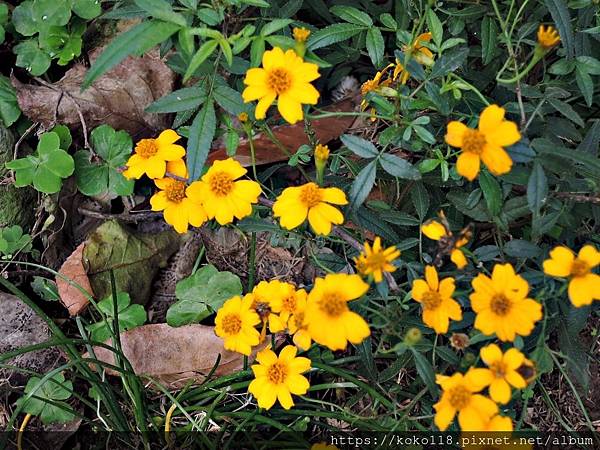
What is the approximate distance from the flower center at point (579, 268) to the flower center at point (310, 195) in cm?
56

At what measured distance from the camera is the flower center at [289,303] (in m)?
1.61

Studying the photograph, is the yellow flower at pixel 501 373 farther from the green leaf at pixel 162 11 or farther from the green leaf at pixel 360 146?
the green leaf at pixel 162 11

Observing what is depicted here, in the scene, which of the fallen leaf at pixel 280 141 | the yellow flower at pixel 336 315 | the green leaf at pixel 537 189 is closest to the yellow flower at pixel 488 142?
the green leaf at pixel 537 189

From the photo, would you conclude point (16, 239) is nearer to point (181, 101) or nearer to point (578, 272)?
point (181, 101)

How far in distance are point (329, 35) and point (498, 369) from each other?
3.09 feet

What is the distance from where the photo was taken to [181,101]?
5.54 feet

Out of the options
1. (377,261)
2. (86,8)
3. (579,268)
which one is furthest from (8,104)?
(579,268)

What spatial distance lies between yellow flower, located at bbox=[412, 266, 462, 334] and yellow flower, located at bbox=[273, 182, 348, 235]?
23cm

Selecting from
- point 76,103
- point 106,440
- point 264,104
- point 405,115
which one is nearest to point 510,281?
point 405,115

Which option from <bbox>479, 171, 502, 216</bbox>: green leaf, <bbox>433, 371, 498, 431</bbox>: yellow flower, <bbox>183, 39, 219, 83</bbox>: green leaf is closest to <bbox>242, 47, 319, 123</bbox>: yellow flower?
<bbox>183, 39, 219, 83</bbox>: green leaf

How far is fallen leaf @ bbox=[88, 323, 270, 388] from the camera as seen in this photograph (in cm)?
201

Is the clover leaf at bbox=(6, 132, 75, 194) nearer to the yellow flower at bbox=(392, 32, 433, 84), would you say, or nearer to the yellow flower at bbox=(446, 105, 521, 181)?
the yellow flower at bbox=(392, 32, 433, 84)

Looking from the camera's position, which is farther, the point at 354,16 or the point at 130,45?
the point at 354,16

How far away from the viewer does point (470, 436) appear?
1483mm
